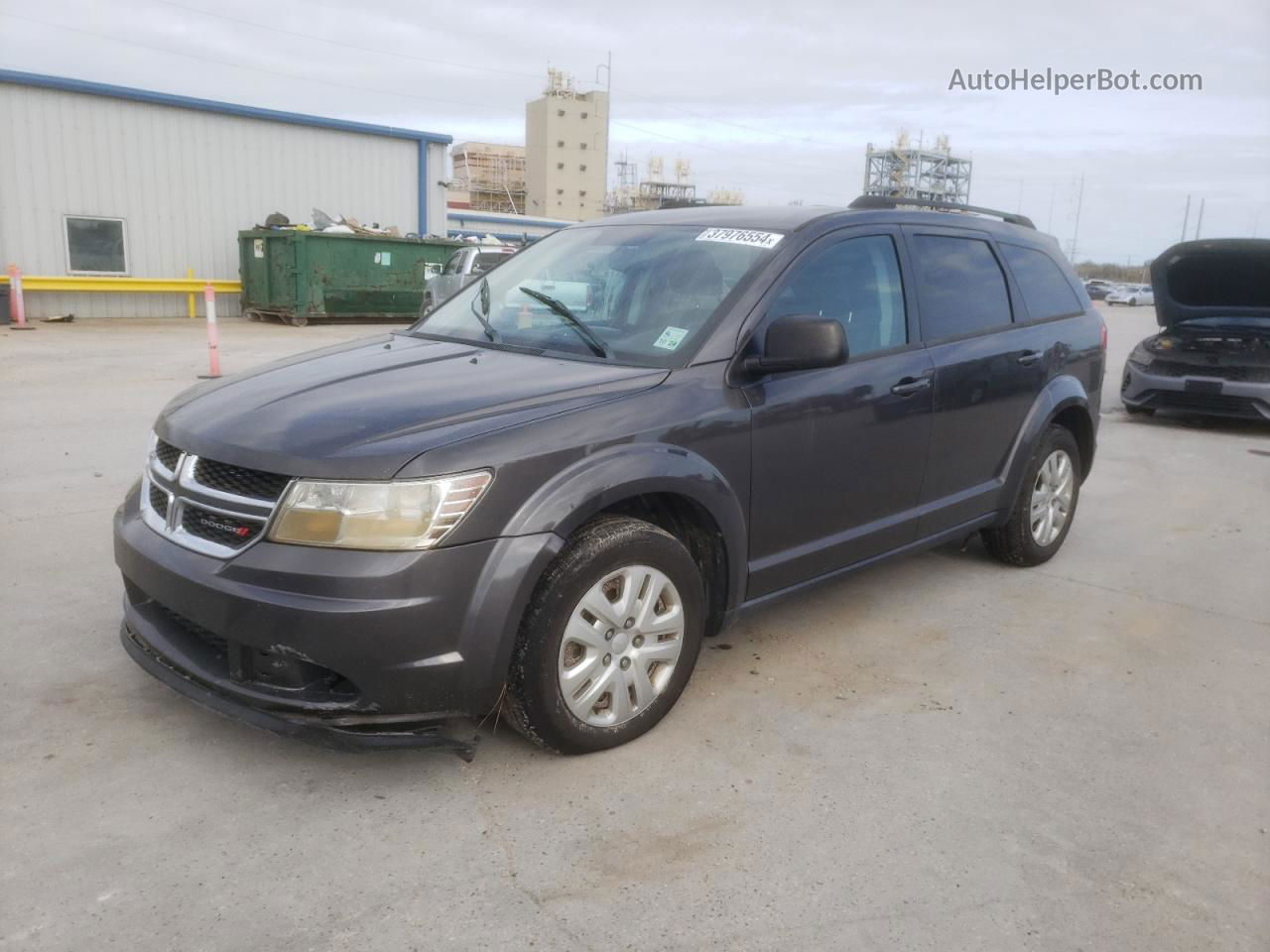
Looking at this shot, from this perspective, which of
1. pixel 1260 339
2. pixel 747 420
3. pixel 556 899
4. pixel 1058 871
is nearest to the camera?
pixel 556 899

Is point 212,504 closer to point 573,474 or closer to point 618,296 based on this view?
point 573,474

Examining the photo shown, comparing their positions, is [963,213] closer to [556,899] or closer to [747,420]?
[747,420]

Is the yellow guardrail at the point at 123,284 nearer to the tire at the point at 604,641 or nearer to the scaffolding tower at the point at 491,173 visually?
the tire at the point at 604,641

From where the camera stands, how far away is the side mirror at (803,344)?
3.29 meters

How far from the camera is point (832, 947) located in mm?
2318

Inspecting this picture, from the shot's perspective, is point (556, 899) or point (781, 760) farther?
point (781, 760)

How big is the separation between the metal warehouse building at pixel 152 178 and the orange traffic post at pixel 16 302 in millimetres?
977

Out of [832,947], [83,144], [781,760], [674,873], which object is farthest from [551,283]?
[83,144]

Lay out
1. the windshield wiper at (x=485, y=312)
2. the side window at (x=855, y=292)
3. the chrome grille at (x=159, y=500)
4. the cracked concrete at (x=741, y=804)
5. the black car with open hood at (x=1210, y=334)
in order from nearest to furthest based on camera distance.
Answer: the cracked concrete at (x=741, y=804) → the chrome grille at (x=159, y=500) → the side window at (x=855, y=292) → the windshield wiper at (x=485, y=312) → the black car with open hood at (x=1210, y=334)

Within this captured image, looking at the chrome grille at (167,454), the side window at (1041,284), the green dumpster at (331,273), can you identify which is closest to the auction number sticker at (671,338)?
the chrome grille at (167,454)

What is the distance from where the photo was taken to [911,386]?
4023 mm

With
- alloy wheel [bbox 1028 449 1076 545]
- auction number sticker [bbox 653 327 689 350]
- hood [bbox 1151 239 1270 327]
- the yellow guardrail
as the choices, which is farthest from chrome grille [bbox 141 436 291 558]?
the yellow guardrail

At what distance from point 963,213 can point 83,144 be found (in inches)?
731

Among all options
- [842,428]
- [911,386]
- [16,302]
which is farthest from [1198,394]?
[16,302]
